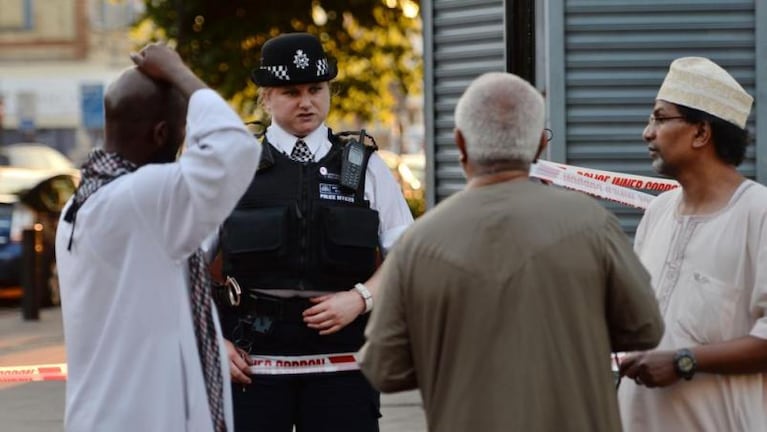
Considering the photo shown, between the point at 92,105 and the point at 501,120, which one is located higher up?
the point at 92,105

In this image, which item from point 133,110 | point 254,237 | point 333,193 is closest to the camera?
point 133,110

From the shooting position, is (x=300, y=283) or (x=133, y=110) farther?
(x=300, y=283)

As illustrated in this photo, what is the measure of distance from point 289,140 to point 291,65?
0.24 meters

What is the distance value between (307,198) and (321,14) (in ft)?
52.2

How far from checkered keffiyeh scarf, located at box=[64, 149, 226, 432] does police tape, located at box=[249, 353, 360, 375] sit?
1010mm

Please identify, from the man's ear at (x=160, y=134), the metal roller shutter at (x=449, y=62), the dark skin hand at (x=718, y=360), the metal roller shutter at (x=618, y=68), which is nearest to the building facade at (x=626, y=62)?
the metal roller shutter at (x=618, y=68)

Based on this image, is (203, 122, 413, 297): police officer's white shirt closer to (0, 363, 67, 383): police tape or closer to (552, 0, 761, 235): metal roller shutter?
(0, 363, 67, 383): police tape

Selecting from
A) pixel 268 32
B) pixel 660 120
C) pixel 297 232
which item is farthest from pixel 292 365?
pixel 268 32

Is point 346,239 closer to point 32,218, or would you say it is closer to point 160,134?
point 160,134

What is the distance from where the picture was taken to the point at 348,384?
16.5 feet

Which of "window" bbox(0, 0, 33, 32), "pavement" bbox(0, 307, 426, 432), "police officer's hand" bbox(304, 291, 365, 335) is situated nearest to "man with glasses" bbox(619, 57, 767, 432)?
"police officer's hand" bbox(304, 291, 365, 335)

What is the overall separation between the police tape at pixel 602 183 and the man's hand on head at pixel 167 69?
8.27 feet

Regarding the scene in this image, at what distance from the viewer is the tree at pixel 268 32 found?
19750 mm

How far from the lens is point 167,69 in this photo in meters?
3.97
